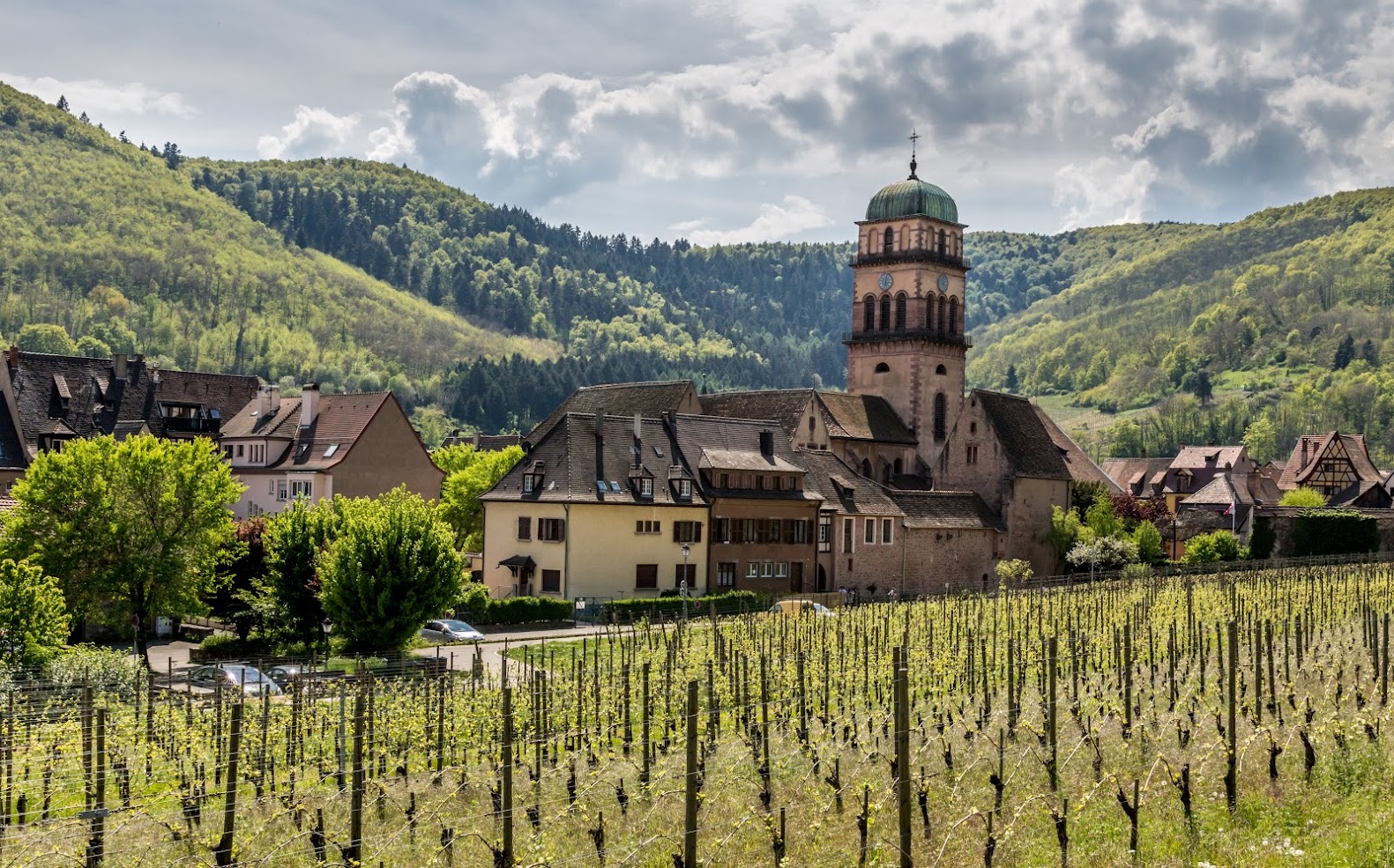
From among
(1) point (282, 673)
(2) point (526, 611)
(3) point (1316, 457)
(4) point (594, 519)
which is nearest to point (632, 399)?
(4) point (594, 519)

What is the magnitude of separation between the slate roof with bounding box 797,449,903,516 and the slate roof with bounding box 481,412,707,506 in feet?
25.0

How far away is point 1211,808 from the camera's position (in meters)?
21.9

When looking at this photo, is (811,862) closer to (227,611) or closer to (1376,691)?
(1376,691)

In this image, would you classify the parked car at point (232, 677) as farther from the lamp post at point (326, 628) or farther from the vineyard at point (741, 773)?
the lamp post at point (326, 628)

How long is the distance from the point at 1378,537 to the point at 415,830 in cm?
6888

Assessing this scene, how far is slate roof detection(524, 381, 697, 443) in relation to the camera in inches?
3098

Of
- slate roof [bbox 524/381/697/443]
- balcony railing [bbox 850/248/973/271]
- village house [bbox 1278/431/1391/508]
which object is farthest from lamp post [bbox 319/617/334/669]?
village house [bbox 1278/431/1391/508]

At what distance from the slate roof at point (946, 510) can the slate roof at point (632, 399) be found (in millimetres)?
11656

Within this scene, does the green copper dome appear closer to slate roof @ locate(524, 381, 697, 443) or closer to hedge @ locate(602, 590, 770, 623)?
slate roof @ locate(524, 381, 697, 443)

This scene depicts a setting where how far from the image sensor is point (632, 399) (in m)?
80.9

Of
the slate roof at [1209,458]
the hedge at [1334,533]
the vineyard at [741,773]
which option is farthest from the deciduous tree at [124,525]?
the slate roof at [1209,458]

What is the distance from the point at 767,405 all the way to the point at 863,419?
842 centimetres

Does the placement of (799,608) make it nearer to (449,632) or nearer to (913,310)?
(449,632)

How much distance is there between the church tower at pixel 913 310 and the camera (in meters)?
93.4
